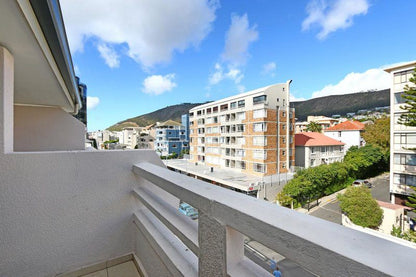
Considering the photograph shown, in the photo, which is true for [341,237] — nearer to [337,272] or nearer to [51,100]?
[337,272]

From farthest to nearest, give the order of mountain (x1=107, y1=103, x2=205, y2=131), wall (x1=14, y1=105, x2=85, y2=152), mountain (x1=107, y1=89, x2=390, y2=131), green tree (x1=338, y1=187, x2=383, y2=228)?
mountain (x1=107, y1=103, x2=205, y2=131) < mountain (x1=107, y1=89, x2=390, y2=131) < green tree (x1=338, y1=187, x2=383, y2=228) < wall (x1=14, y1=105, x2=85, y2=152)

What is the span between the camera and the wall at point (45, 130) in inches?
100

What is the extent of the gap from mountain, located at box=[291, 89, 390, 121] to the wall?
70206mm

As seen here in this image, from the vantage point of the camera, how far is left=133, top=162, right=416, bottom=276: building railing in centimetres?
33

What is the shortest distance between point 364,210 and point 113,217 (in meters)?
10.6

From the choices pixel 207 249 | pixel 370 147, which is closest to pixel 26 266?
pixel 207 249

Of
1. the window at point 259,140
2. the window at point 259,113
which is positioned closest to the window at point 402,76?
the window at point 259,113

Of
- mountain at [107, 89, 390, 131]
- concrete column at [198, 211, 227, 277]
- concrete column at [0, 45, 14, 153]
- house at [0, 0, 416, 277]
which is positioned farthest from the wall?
mountain at [107, 89, 390, 131]

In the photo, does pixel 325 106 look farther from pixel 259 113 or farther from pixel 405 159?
pixel 259 113

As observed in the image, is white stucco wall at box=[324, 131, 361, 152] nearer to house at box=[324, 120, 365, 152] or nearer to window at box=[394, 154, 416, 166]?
house at box=[324, 120, 365, 152]

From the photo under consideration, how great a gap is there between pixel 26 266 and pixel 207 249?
4.62ft

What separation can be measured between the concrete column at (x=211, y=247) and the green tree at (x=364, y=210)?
1057cm

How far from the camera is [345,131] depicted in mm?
20625

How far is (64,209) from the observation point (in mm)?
1312
